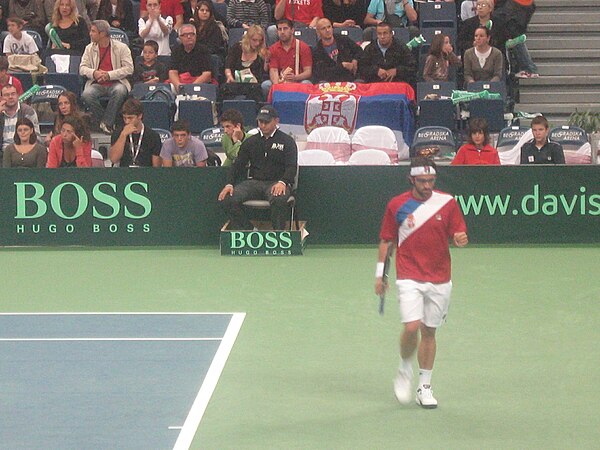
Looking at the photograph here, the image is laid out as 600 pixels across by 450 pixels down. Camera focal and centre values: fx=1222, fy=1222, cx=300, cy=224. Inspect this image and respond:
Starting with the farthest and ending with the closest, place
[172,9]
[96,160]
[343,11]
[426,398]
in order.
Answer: [343,11] → [172,9] → [96,160] → [426,398]

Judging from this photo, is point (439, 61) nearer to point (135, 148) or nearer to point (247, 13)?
point (247, 13)

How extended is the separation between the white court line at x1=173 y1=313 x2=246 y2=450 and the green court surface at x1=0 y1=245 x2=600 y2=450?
74 mm

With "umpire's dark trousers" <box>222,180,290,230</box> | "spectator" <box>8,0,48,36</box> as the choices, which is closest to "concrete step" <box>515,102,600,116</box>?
"umpire's dark trousers" <box>222,180,290,230</box>

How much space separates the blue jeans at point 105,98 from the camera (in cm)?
1716

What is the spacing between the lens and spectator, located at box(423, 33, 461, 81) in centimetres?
1761

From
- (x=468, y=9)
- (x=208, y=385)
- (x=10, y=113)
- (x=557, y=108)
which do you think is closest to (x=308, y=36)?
(x=468, y=9)

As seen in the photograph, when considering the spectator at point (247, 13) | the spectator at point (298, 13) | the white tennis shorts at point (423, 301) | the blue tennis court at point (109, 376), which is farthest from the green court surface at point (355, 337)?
the spectator at point (247, 13)

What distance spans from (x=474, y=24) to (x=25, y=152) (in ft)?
24.7

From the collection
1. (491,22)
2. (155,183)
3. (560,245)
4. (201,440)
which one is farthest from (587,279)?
(491,22)

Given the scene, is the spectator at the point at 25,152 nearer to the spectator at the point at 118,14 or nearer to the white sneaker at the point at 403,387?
the spectator at the point at 118,14

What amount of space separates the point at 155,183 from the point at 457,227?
6746 millimetres

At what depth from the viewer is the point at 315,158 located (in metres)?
15.3

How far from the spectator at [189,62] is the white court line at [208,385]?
25.6 ft

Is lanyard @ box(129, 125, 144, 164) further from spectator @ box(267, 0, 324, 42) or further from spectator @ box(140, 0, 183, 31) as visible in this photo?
spectator @ box(140, 0, 183, 31)
